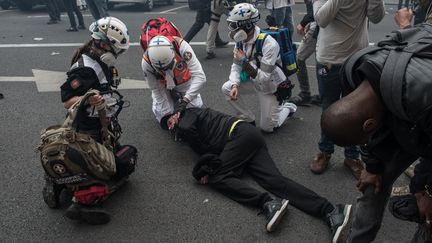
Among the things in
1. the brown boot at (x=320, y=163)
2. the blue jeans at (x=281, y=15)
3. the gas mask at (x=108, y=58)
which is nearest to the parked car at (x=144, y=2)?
the blue jeans at (x=281, y=15)

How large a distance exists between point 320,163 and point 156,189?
1.52 m

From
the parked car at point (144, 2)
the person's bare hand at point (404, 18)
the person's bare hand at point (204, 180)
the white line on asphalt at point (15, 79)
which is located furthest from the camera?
the parked car at point (144, 2)

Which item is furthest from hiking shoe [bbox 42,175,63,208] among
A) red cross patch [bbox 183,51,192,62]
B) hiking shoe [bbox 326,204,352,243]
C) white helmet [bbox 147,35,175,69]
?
hiking shoe [bbox 326,204,352,243]

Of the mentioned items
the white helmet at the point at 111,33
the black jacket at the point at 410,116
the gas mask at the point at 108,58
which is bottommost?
the gas mask at the point at 108,58

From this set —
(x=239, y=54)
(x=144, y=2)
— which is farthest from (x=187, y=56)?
(x=144, y=2)

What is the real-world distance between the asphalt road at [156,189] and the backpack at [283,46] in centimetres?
70

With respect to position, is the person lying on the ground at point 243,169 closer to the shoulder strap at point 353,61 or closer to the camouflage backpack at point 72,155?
the camouflage backpack at point 72,155

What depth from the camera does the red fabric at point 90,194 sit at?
2.99 meters

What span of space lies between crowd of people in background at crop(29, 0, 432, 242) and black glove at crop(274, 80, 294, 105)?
11mm

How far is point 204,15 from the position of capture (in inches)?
283

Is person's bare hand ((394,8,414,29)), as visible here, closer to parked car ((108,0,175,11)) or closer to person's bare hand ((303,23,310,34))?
person's bare hand ((303,23,310,34))

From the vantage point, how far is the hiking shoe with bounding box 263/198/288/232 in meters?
2.91

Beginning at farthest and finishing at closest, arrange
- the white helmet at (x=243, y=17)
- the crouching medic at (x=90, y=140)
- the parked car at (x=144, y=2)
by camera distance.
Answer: the parked car at (x=144, y=2)
the white helmet at (x=243, y=17)
the crouching medic at (x=90, y=140)

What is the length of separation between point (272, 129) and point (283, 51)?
2.89 feet
